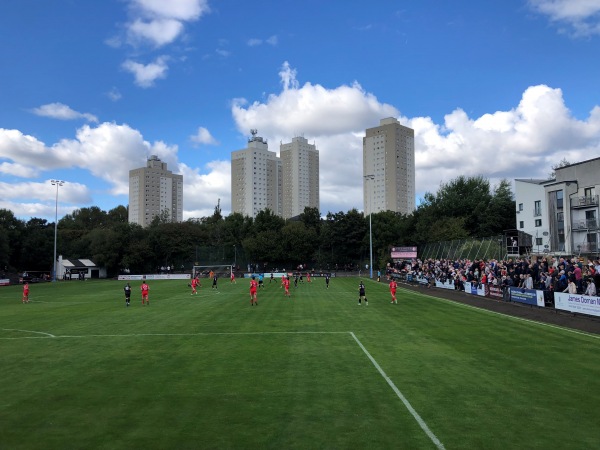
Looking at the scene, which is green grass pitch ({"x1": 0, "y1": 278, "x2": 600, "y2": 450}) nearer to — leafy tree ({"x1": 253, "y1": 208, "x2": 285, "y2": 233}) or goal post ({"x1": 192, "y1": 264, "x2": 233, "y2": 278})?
goal post ({"x1": 192, "y1": 264, "x2": 233, "y2": 278})

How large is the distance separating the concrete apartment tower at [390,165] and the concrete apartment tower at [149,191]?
274 ft

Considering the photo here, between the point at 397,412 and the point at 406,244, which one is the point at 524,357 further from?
the point at 406,244

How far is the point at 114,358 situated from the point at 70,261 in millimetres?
84662

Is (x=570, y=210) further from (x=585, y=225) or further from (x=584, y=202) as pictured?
(x=585, y=225)

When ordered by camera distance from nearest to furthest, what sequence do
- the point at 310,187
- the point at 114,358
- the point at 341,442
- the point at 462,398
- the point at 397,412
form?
1. the point at 341,442
2. the point at 397,412
3. the point at 462,398
4. the point at 114,358
5. the point at 310,187

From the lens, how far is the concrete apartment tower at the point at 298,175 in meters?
181

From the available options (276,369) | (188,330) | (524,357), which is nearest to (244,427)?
(276,369)

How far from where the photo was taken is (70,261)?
88188 millimetres

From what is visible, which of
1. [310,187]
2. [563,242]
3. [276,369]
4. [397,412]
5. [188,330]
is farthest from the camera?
[310,187]

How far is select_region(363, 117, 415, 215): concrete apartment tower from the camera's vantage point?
159 meters

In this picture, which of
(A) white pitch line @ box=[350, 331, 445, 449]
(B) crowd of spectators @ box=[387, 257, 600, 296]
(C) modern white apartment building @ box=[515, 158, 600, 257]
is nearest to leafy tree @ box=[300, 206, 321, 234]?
(C) modern white apartment building @ box=[515, 158, 600, 257]

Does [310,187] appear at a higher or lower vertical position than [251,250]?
higher

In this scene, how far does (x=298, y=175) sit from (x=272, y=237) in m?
88.8

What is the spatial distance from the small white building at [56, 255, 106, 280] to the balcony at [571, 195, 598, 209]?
267 ft
